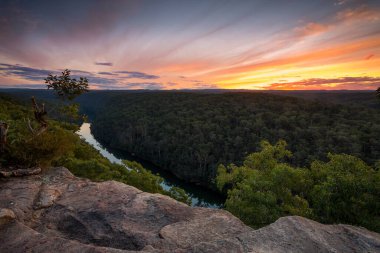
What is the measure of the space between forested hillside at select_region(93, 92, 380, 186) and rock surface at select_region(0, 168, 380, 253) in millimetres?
49984

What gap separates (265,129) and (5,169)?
9329 cm

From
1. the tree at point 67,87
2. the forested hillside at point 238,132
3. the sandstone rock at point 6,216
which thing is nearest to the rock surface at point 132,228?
the sandstone rock at point 6,216

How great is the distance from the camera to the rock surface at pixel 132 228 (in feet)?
19.0

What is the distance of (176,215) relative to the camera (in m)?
7.77

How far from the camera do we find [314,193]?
1950 cm

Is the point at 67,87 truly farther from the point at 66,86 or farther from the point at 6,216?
the point at 6,216

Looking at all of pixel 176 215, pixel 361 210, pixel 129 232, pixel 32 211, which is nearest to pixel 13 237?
pixel 32 211

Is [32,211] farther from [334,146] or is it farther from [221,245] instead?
[334,146]

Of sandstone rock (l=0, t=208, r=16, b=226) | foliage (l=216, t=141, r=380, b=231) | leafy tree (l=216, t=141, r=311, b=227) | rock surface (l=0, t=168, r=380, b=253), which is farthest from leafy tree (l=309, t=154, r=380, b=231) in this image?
sandstone rock (l=0, t=208, r=16, b=226)

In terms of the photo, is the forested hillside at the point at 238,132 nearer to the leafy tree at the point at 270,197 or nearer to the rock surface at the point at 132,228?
the leafy tree at the point at 270,197

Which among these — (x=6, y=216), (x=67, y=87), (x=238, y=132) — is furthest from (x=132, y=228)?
(x=238, y=132)

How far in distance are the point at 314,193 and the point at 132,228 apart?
55.7 feet

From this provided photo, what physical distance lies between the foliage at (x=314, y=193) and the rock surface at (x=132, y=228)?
35.0 ft

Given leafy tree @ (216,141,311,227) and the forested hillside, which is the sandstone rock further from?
the forested hillside
